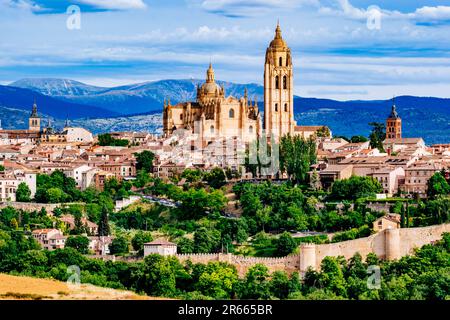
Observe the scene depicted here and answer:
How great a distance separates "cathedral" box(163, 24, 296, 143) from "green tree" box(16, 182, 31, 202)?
30.7ft

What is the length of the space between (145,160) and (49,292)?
81.1 feet

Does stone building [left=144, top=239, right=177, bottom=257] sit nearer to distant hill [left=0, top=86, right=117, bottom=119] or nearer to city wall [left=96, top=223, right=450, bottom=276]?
city wall [left=96, top=223, right=450, bottom=276]

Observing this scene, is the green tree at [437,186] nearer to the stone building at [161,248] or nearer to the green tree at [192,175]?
the stone building at [161,248]

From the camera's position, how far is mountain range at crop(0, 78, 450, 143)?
102m

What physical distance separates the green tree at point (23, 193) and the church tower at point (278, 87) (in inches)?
476

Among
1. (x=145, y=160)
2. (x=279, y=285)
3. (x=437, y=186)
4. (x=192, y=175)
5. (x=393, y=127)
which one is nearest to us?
(x=279, y=285)

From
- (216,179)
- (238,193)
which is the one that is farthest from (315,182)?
(216,179)

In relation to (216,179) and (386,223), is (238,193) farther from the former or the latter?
(386,223)

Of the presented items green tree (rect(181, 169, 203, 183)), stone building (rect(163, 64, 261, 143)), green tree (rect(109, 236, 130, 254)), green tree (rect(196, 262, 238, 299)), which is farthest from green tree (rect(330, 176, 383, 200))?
stone building (rect(163, 64, 261, 143))

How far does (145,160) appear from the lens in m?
40.0

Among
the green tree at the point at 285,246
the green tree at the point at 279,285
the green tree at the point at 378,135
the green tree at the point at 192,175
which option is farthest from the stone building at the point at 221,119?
the green tree at the point at 279,285

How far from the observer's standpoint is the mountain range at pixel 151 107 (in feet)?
334

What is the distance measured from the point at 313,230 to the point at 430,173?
4.68 m
